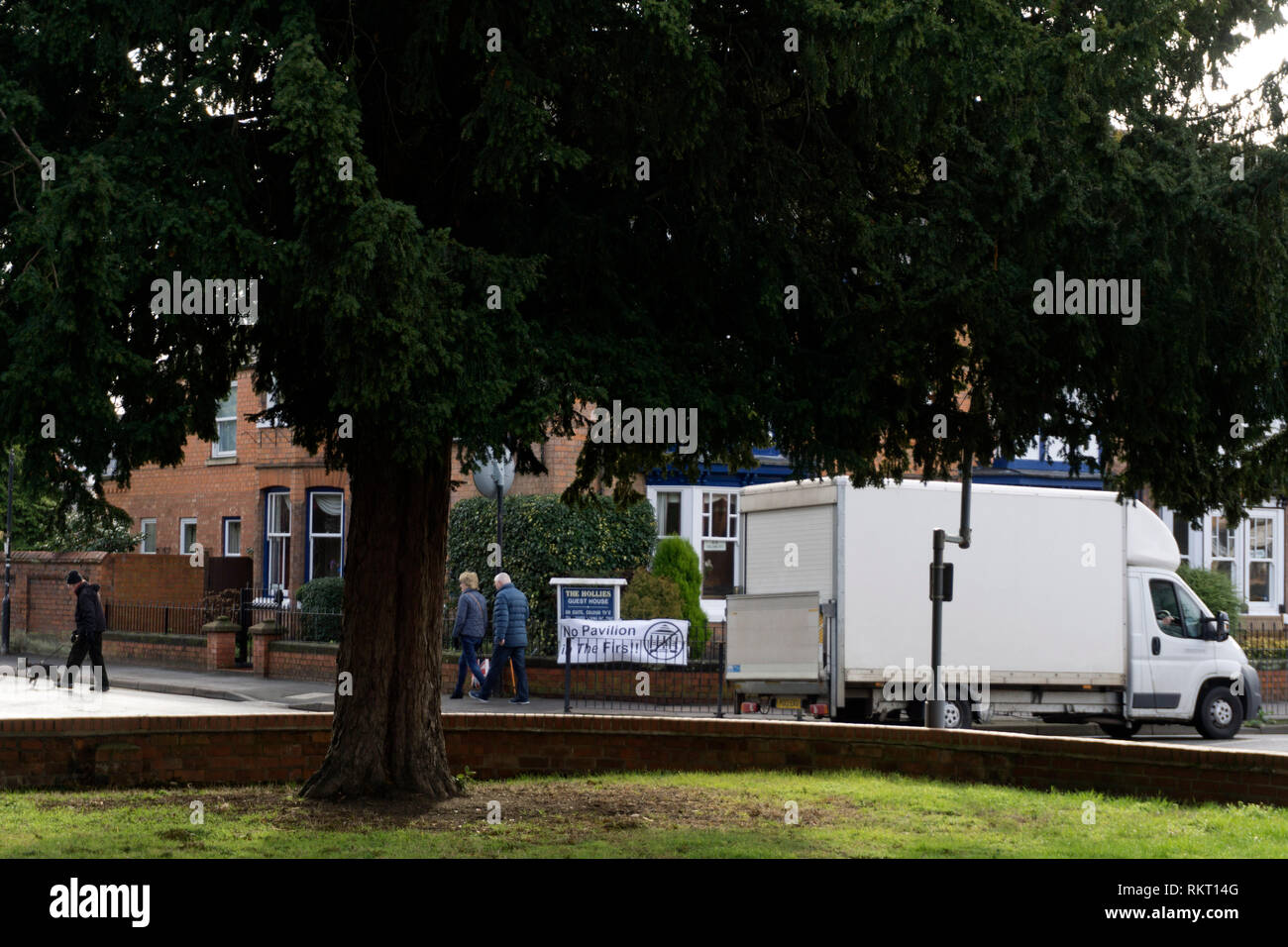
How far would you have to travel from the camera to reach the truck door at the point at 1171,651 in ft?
65.2

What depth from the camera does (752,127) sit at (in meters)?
8.98

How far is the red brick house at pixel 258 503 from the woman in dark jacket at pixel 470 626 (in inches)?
283

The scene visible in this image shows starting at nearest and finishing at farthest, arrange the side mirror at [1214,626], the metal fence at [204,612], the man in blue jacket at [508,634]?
the side mirror at [1214,626]
the man in blue jacket at [508,634]
the metal fence at [204,612]

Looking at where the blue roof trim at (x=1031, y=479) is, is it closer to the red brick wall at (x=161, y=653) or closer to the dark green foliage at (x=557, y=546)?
the dark green foliage at (x=557, y=546)

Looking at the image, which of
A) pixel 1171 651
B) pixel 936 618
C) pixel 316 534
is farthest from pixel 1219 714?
pixel 316 534

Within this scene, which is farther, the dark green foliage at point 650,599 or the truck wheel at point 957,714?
the dark green foliage at point 650,599

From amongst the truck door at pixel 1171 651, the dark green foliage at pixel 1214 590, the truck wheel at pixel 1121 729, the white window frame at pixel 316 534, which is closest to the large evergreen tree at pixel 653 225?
the truck door at pixel 1171 651

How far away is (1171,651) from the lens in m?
20.0

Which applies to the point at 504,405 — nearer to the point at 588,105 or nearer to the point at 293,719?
the point at 588,105

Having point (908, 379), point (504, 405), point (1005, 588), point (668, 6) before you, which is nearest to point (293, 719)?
point (504, 405)

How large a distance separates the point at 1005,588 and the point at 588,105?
12.1 meters

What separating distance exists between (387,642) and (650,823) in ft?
6.93

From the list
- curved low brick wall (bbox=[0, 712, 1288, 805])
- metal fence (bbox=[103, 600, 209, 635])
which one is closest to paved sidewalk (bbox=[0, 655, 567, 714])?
metal fence (bbox=[103, 600, 209, 635])
